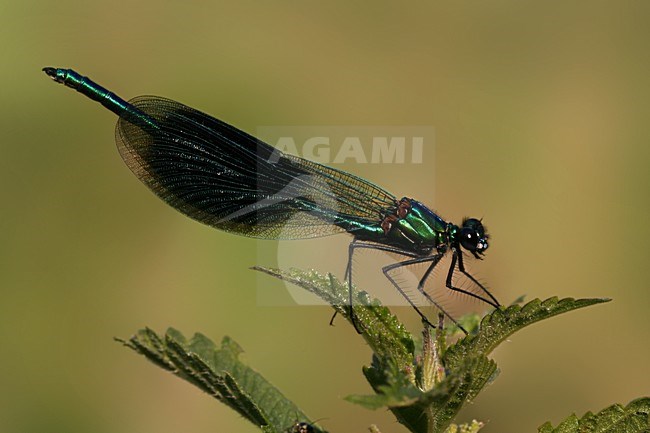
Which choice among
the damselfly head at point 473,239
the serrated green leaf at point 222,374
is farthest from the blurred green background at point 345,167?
the serrated green leaf at point 222,374

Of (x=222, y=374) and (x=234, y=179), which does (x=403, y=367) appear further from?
(x=234, y=179)

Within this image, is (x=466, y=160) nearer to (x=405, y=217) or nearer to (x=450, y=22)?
(x=450, y=22)

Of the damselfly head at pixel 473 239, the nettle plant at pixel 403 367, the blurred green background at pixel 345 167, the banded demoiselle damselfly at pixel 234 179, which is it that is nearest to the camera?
the nettle plant at pixel 403 367

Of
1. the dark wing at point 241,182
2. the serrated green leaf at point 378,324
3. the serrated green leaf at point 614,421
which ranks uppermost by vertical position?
the dark wing at point 241,182

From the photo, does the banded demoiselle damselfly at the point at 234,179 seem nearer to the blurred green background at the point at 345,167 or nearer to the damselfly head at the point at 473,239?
the damselfly head at the point at 473,239

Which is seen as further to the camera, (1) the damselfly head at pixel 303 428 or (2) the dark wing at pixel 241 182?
(2) the dark wing at pixel 241 182

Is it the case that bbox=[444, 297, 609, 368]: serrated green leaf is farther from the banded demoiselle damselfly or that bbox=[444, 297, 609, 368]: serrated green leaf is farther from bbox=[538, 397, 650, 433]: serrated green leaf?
the banded demoiselle damselfly

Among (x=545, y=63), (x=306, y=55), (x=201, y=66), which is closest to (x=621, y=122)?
(x=545, y=63)
